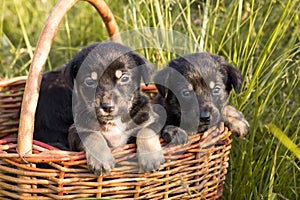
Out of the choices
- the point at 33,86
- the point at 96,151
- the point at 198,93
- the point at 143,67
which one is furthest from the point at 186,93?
the point at 33,86

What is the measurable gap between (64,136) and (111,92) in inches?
34.0

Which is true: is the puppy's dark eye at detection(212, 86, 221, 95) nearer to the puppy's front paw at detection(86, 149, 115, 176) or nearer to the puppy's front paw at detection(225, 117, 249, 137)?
the puppy's front paw at detection(225, 117, 249, 137)

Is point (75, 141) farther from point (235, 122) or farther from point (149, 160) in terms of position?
point (235, 122)

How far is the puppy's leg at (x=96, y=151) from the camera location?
2.56 m

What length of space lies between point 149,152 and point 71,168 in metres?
0.42

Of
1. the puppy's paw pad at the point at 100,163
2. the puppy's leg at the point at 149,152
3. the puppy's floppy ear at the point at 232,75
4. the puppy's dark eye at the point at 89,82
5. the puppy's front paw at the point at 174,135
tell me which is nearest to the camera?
the puppy's paw pad at the point at 100,163

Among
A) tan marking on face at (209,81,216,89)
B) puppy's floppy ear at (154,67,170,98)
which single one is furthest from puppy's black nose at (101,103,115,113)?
tan marking on face at (209,81,216,89)

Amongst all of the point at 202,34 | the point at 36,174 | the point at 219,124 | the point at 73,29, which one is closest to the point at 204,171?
the point at 219,124

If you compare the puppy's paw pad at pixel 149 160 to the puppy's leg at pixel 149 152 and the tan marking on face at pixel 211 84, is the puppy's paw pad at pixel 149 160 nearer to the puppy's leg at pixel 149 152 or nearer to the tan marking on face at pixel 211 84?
the puppy's leg at pixel 149 152

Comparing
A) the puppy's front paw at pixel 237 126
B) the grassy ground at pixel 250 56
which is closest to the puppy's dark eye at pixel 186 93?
the puppy's front paw at pixel 237 126

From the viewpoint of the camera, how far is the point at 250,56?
4.00 meters

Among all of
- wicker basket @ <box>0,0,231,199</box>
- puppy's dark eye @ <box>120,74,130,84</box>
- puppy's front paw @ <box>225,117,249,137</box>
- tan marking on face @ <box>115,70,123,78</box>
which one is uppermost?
tan marking on face @ <box>115,70,123,78</box>

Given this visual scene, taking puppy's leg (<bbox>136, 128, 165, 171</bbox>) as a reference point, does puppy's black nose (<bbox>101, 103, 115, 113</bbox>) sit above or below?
above

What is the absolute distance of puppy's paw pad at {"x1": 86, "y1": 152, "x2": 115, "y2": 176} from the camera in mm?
2547
